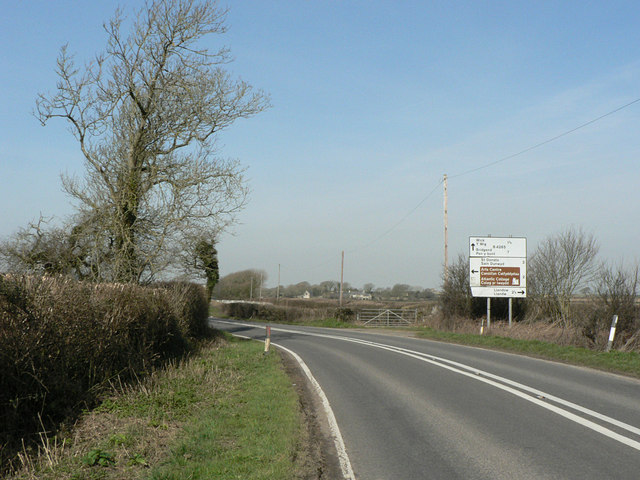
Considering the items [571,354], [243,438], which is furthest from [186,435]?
[571,354]

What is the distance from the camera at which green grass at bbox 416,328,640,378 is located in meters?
13.9

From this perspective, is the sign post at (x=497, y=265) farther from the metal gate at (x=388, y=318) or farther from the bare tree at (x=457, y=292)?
the metal gate at (x=388, y=318)

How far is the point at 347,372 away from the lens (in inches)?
555

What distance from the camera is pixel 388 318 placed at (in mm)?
45375

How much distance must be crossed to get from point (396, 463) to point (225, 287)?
9961cm

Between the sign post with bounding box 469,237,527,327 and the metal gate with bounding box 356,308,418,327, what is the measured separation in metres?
→ 17.2

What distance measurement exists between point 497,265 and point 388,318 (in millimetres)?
18490

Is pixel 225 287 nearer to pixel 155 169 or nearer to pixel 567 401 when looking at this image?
pixel 155 169

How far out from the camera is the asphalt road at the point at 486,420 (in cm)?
600

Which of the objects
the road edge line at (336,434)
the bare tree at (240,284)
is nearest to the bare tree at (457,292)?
the road edge line at (336,434)

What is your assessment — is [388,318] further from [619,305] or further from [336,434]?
[336,434]

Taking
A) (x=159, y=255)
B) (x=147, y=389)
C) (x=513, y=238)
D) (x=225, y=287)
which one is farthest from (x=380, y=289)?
(x=147, y=389)

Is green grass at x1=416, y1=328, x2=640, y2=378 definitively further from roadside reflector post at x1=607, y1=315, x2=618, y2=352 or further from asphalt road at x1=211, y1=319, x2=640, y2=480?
asphalt road at x1=211, y1=319, x2=640, y2=480

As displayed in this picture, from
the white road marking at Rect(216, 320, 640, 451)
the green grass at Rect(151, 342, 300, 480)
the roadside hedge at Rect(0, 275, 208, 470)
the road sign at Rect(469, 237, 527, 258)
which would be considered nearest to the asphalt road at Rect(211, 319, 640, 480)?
the white road marking at Rect(216, 320, 640, 451)
